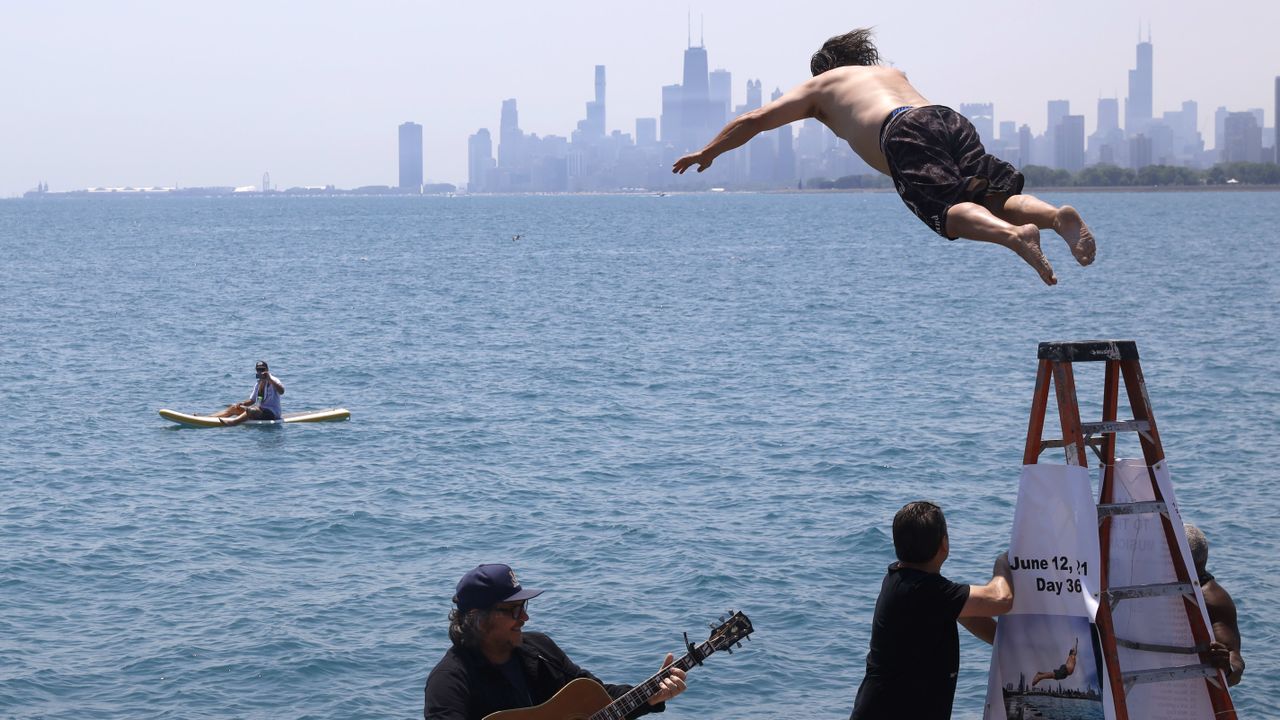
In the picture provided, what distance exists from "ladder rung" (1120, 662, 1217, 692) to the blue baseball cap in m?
2.39

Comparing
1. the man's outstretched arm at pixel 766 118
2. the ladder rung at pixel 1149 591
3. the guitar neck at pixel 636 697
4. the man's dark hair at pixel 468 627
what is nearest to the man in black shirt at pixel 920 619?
the ladder rung at pixel 1149 591

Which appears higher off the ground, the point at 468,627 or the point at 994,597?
the point at 994,597

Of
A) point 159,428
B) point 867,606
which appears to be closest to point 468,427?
point 159,428

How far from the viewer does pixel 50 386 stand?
123 ft

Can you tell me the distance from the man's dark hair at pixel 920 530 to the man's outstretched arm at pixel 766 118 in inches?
68.0

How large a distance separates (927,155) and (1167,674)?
228cm

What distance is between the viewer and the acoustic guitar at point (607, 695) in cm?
602

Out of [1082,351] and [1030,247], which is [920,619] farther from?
[1030,247]

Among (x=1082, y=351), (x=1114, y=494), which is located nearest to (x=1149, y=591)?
(x=1114, y=494)

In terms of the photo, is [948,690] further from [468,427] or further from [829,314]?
[829,314]

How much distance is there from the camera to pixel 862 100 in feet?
19.3

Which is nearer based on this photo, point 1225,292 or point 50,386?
point 50,386

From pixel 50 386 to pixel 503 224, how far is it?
136 meters

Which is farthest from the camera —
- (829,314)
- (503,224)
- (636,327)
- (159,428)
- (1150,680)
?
(503,224)
